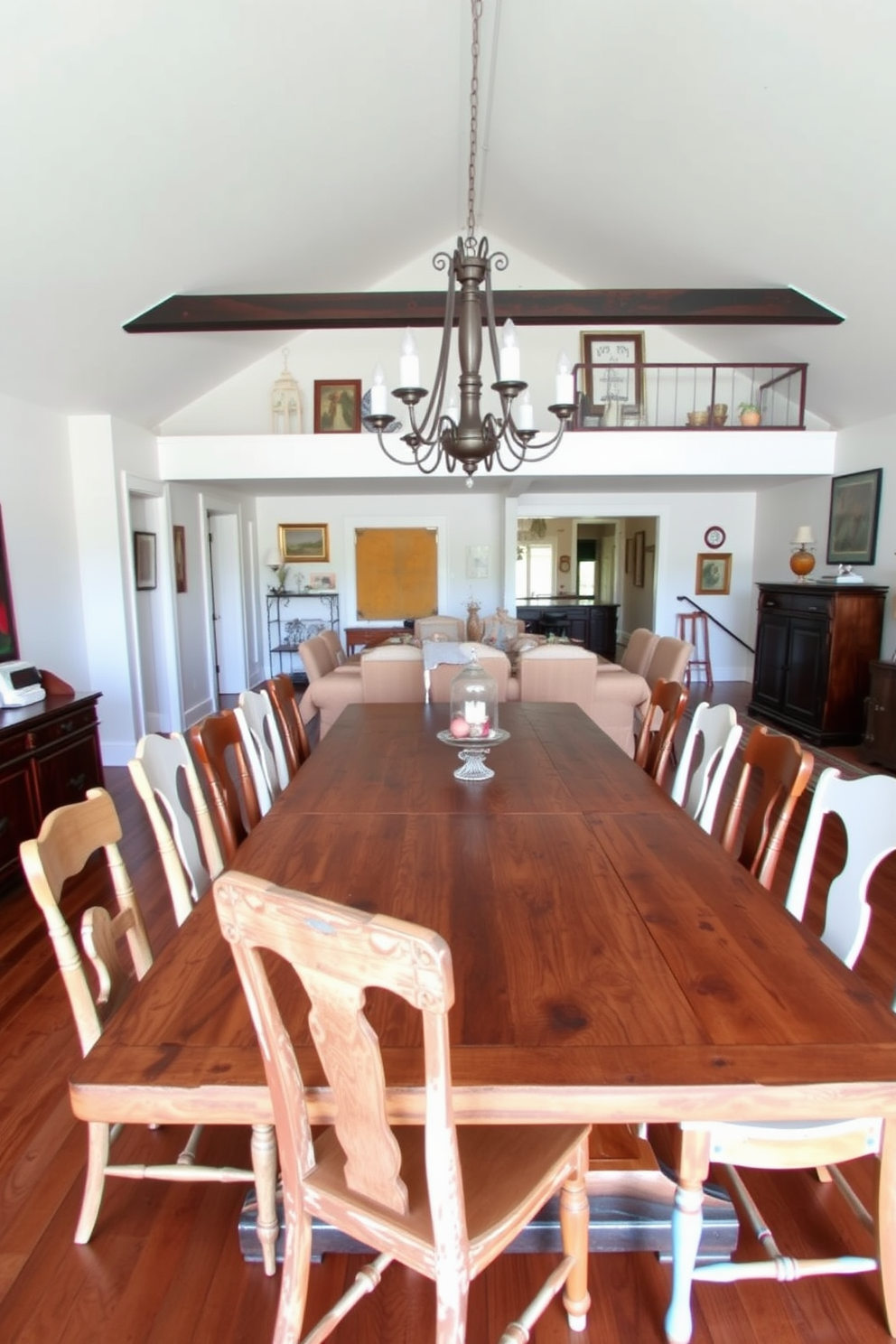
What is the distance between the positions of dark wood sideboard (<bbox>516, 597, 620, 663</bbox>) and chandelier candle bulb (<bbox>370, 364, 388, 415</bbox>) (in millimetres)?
7031

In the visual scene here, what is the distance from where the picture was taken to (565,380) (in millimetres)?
2418

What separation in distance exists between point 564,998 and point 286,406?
6433 millimetres

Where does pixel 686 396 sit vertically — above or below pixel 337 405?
above

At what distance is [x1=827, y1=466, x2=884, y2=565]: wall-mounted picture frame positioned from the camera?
5.42m

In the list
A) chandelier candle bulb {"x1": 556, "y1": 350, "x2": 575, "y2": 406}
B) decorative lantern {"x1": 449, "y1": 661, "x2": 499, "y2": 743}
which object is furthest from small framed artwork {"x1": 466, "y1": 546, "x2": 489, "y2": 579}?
decorative lantern {"x1": 449, "y1": 661, "x2": 499, "y2": 743}

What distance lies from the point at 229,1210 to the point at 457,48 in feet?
16.8

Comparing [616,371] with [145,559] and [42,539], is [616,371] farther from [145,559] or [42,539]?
[42,539]

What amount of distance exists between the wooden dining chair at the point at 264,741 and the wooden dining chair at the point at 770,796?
1523 millimetres

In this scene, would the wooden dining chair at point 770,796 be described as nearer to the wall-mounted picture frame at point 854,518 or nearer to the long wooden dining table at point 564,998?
the long wooden dining table at point 564,998

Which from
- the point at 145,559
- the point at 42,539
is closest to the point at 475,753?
the point at 42,539

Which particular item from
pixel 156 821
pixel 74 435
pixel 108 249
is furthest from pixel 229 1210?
pixel 74 435

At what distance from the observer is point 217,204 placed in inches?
145

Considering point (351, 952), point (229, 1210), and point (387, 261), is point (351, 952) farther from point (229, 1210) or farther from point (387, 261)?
point (387, 261)

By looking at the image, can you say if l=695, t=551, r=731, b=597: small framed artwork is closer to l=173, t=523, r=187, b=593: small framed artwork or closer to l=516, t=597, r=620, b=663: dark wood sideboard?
l=516, t=597, r=620, b=663: dark wood sideboard
